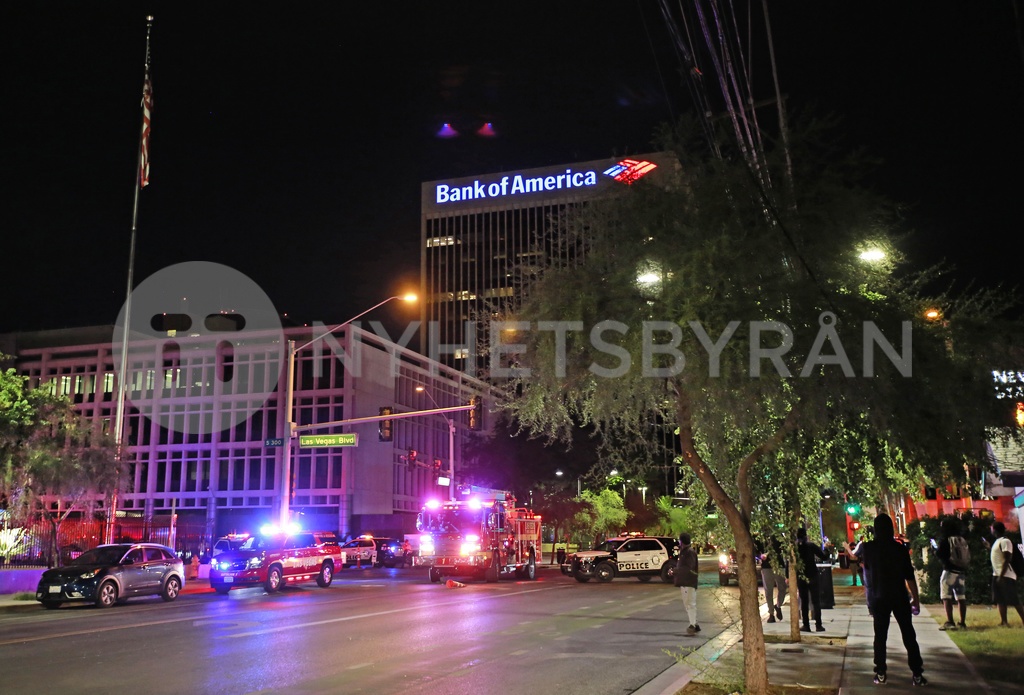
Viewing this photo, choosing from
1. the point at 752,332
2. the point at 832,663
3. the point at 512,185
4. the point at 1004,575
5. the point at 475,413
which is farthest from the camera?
the point at 512,185

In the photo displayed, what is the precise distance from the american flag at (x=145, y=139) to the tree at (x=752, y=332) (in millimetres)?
26370

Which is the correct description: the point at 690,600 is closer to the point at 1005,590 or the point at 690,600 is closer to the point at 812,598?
the point at 812,598

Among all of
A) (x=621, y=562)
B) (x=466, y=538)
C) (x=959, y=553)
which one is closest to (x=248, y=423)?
(x=466, y=538)

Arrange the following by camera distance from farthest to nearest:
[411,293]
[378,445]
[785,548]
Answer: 1. [378,445]
2. [411,293]
3. [785,548]

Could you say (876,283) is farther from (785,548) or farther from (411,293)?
(411,293)

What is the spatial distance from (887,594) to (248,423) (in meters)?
60.3

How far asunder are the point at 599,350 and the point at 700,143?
8.81ft

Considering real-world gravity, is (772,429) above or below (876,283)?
below

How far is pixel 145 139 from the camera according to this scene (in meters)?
31.8

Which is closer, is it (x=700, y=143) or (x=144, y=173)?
(x=700, y=143)

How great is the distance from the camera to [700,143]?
9.69 meters

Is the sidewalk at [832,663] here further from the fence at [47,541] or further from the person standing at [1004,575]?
the fence at [47,541]

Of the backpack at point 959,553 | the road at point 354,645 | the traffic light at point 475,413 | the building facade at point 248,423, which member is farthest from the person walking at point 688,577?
the building facade at point 248,423

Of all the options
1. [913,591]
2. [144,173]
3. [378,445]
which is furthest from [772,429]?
[378,445]
